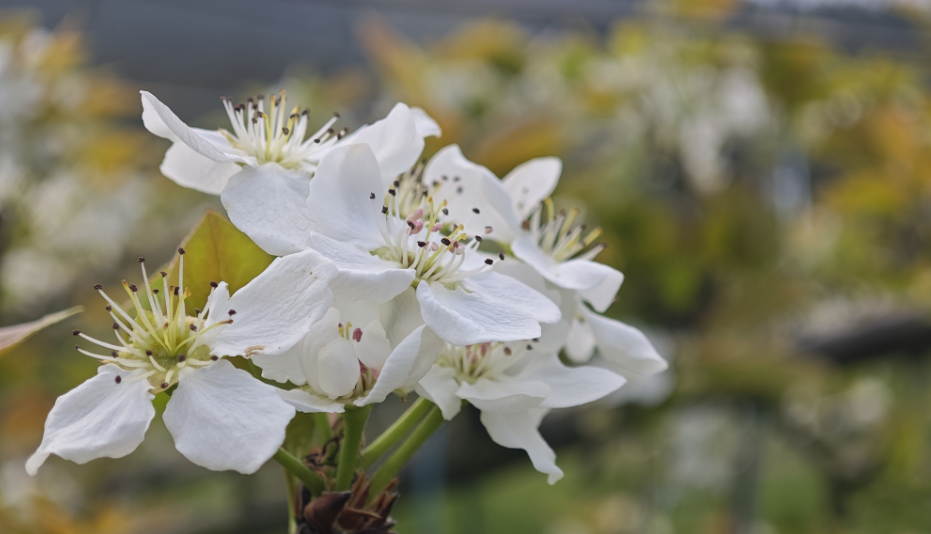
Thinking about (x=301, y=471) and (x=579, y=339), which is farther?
(x=579, y=339)

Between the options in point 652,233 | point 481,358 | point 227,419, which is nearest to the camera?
point 227,419

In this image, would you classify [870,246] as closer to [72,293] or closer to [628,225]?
[628,225]

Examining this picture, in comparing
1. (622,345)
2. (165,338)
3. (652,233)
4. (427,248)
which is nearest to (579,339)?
(622,345)

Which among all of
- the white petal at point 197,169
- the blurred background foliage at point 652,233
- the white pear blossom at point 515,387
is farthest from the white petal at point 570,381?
the blurred background foliage at point 652,233

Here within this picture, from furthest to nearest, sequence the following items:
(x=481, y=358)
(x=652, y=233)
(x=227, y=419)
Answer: (x=652, y=233), (x=481, y=358), (x=227, y=419)

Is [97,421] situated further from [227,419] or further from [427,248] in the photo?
[427,248]

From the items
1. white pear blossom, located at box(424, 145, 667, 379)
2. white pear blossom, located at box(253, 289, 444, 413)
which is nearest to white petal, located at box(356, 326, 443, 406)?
white pear blossom, located at box(253, 289, 444, 413)

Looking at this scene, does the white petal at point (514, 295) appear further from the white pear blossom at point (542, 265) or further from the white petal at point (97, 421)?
the white petal at point (97, 421)

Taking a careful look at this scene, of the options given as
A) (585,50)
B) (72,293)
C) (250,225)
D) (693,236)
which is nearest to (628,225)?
(693,236)
